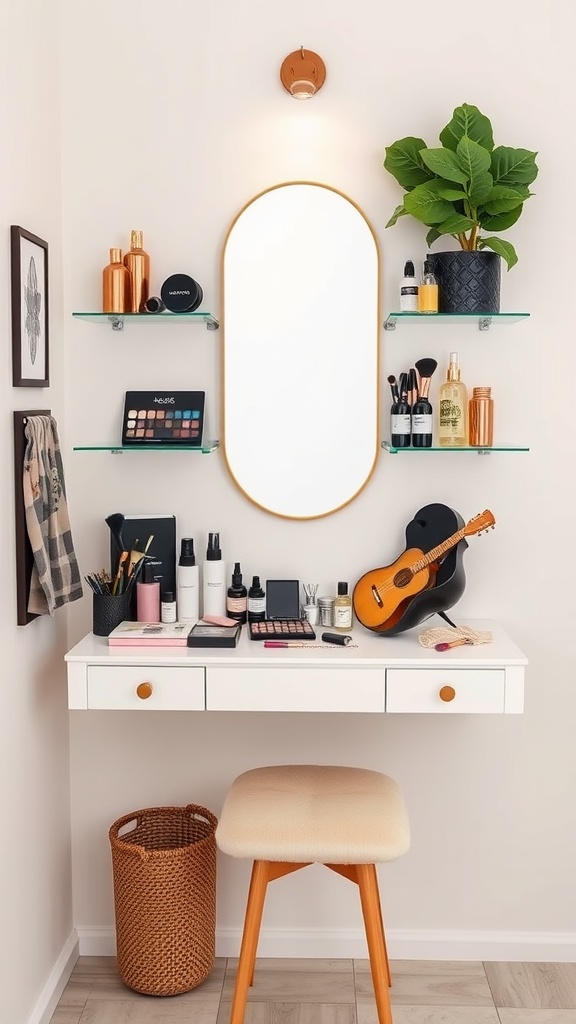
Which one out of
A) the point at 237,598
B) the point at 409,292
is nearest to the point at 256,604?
the point at 237,598

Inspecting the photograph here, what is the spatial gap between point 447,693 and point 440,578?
0.95ft

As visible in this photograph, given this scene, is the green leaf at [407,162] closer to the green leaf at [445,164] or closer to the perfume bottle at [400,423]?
the green leaf at [445,164]

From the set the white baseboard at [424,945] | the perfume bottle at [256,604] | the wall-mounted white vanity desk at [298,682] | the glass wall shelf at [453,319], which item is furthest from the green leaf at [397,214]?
the white baseboard at [424,945]

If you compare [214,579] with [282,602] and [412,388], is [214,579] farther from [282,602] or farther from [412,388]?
[412,388]

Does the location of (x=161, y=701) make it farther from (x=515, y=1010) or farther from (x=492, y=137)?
(x=492, y=137)

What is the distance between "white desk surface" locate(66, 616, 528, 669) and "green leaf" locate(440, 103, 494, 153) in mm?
1196

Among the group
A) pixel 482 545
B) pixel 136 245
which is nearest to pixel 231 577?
pixel 482 545

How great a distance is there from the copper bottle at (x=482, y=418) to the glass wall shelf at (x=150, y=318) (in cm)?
69

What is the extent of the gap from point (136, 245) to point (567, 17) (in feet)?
4.01

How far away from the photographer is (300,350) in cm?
260

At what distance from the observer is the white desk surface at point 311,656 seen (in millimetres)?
2273

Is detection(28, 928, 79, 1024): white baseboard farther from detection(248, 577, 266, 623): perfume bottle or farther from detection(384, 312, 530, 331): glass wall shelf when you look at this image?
detection(384, 312, 530, 331): glass wall shelf

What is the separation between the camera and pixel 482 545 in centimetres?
264

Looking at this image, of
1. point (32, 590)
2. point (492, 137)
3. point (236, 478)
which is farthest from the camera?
point (236, 478)
